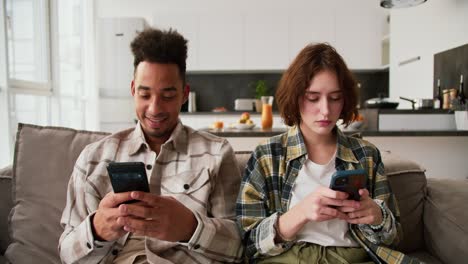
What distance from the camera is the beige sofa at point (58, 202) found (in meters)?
1.23

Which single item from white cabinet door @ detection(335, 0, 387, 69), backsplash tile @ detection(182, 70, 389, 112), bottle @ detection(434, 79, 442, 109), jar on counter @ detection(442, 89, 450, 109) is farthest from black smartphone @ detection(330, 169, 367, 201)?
backsplash tile @ detection(182, 70, 389, 112)

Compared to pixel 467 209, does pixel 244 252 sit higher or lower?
lower

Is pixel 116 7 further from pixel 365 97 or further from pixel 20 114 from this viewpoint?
pixel 365 97

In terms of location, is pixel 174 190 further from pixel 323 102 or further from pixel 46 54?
pixel 46 54

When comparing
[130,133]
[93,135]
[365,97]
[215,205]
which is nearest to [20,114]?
[93,135]

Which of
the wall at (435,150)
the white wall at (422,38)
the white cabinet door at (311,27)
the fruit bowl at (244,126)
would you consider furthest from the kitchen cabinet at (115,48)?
the white wall at (422,38)

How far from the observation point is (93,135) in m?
1.40

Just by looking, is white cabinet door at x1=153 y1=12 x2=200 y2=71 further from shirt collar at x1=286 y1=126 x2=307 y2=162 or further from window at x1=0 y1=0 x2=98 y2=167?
shirt collar at x1=286 y1=126 x2=307 y2=162

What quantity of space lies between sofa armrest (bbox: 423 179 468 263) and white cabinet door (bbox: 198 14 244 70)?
410 cm

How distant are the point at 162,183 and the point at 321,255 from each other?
A: 514mm

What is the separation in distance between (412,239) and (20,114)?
305cm

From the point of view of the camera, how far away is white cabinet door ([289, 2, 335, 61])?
5.09 m

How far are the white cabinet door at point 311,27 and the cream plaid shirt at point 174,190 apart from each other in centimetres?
417

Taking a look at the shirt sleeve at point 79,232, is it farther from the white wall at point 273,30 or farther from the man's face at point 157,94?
the white wall at point 273,30
